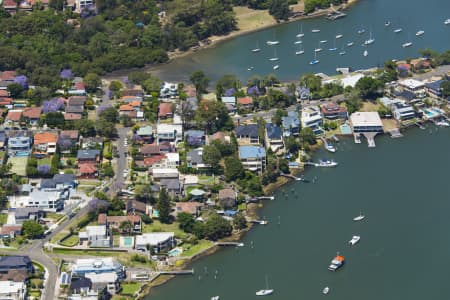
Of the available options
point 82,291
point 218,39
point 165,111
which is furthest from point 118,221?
point 218,39

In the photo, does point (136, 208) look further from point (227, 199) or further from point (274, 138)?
point (274, 138)

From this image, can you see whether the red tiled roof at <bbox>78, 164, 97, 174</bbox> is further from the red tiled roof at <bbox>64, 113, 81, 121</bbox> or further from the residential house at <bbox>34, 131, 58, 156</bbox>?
the red tiled roof at <bbox>64, 113, 81, 121</bbox>

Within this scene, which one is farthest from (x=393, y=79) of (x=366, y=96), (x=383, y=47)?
(x=383, y=47)

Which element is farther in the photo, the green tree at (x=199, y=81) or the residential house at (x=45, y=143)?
the green tree at (x=199, y=81)

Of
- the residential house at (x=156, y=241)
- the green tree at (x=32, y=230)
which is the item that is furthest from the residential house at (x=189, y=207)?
the green tree at (x=32, y=230)

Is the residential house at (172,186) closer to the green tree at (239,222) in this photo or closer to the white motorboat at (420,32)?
the green tree at (239,222)

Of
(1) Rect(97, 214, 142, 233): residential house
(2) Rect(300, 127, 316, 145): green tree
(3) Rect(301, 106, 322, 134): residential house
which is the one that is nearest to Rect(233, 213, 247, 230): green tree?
(1) Rect(97, 214, 142, 233): residential house
